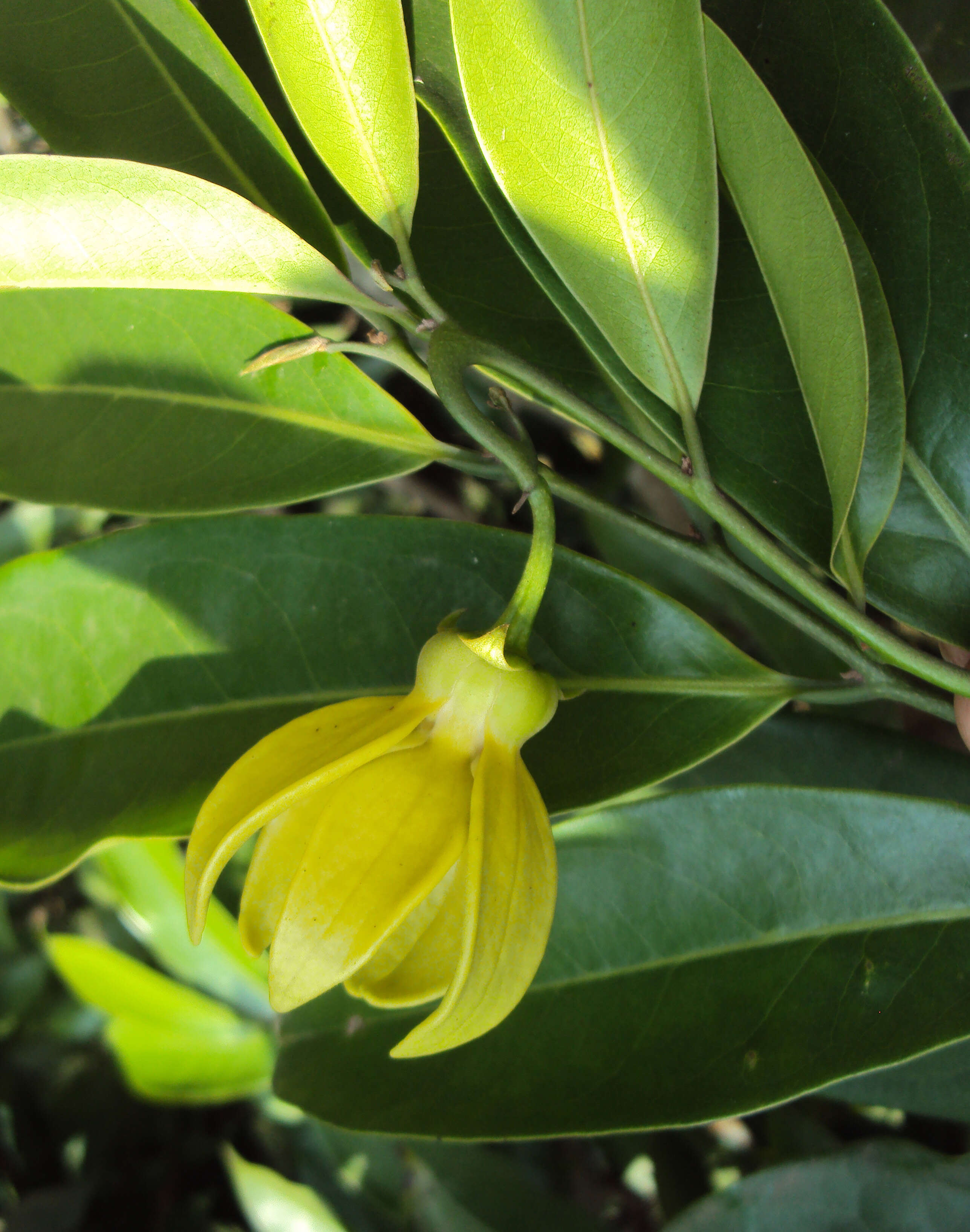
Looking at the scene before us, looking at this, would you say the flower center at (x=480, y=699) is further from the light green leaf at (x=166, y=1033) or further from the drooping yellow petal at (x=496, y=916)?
the light green leaf at (x=166, y=1033)

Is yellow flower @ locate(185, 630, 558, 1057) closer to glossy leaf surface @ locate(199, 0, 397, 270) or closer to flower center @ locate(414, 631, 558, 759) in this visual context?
flower center @ locate(414, 631, 558, 759)

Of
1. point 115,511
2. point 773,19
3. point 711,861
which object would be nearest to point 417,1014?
point 711,861

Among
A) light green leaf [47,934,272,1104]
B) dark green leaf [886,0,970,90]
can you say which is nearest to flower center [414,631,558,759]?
dark green leaf [886,0,970,90]

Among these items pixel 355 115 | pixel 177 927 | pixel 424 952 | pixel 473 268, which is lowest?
pixel 177 927

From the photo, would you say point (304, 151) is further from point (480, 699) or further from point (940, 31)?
point (940, 31)

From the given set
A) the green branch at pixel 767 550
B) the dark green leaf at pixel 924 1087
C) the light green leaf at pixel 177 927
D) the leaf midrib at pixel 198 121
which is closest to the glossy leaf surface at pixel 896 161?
the green branch at pixel 767 550

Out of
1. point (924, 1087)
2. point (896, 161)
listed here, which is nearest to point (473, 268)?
point (896, 161)
